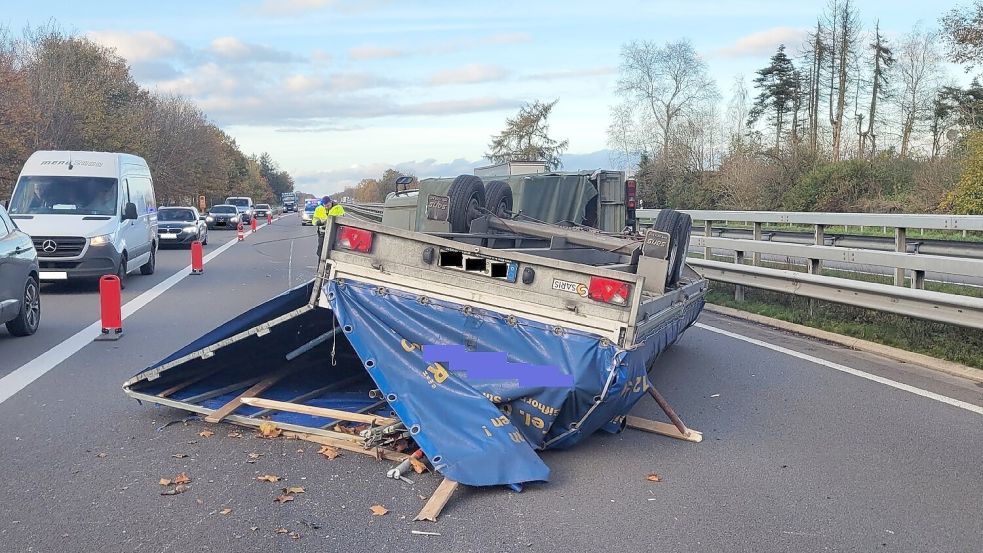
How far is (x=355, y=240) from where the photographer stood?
19.5ft

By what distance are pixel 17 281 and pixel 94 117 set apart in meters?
39.5

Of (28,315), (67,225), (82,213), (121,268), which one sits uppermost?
(82,213)

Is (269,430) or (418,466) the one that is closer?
(418,466)

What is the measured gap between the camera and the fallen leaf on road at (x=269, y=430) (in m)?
6.16

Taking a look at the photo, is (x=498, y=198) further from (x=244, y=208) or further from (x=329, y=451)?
(x=244, y=208)

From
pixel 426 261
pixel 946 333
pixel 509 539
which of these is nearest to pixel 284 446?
pixel 426 261

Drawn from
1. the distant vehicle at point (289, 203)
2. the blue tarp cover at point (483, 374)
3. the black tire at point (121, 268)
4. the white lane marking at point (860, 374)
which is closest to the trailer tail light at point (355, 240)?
the blue tarp cover at point (483, 374)

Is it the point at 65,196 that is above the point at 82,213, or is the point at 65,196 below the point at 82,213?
above

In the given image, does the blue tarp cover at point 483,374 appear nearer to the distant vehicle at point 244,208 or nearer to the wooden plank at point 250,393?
the wooden plank at point 250,393

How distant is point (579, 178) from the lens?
12953 mm

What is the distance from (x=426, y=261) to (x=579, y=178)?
7.43 meters

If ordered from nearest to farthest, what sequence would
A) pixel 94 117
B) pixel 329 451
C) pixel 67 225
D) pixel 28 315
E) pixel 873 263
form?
pixel 329 451
pixel 873 263
pixel 28 315
pixel 67 225
pixel 94 117

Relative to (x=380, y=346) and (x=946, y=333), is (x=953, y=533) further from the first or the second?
(x=946, y=333)

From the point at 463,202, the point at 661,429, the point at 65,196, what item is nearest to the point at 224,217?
the point at 65,196
